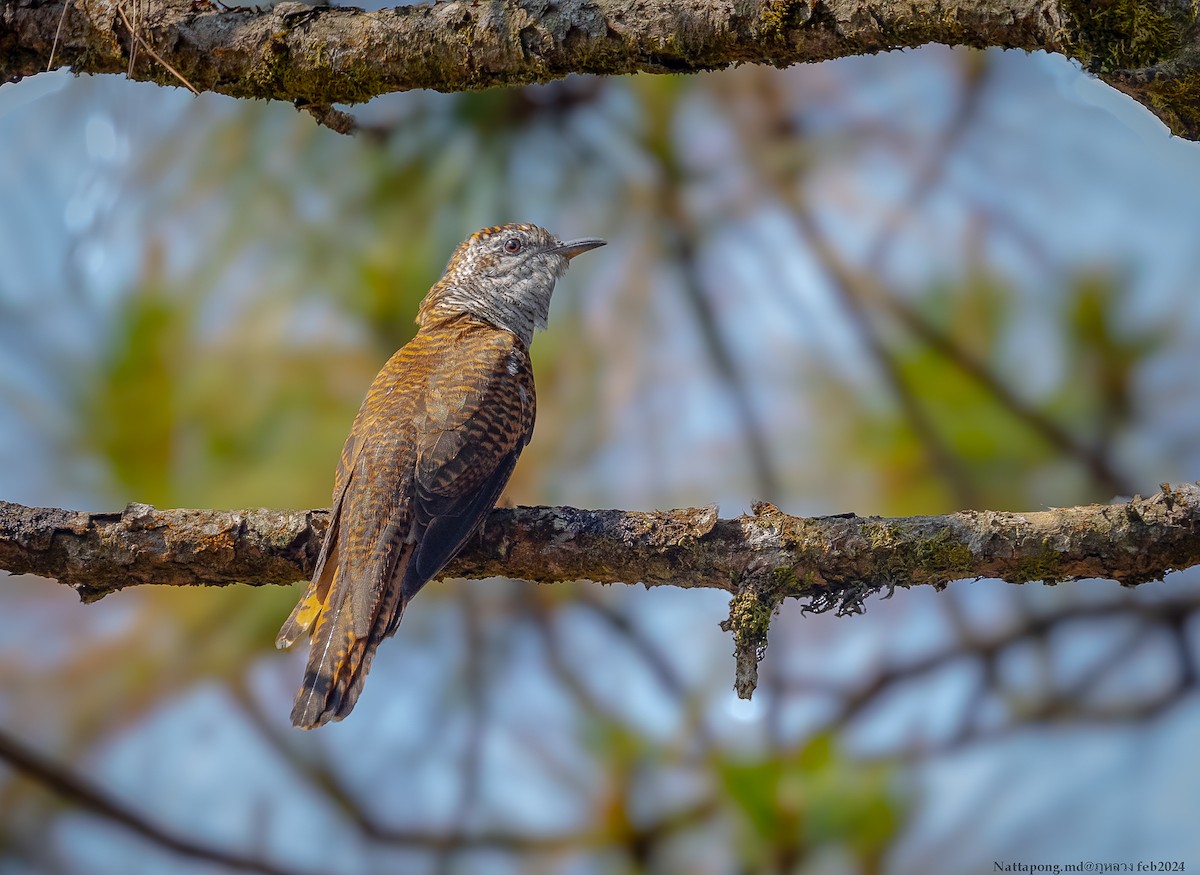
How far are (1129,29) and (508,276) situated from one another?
289cm

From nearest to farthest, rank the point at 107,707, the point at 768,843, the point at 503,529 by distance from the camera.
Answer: the point at 503,529
the point at 768,843
the point at 107,707

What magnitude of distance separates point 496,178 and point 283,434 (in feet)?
5.96

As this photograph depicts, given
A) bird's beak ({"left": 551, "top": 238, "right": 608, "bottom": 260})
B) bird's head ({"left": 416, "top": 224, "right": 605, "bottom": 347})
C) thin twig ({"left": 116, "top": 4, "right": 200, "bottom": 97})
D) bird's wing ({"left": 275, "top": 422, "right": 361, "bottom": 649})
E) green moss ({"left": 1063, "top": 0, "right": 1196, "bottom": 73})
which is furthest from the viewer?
bird's beak ({"left": 551, "top": 238, "right": 608, "bottom": 260})

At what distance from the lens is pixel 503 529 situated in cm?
347

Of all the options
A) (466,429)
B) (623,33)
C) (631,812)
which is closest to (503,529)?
(466,429)

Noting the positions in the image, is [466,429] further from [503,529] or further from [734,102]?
[734,102]

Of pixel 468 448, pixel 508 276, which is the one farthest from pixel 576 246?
pixel 468 448

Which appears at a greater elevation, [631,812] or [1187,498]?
[1187,498]

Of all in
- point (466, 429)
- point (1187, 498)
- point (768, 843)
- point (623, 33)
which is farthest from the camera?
point (768, 843)

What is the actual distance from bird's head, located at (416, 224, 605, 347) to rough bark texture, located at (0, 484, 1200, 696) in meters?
1.61

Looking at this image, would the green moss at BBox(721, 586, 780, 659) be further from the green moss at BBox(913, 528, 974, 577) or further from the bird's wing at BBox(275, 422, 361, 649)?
the bird's wing at BBox(275, 422, 361, 649)

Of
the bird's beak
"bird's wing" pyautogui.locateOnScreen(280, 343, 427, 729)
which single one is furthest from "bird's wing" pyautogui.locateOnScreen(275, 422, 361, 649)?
the bird's beak

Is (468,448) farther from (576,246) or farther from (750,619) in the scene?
(576,246)

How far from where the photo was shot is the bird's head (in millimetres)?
4957
